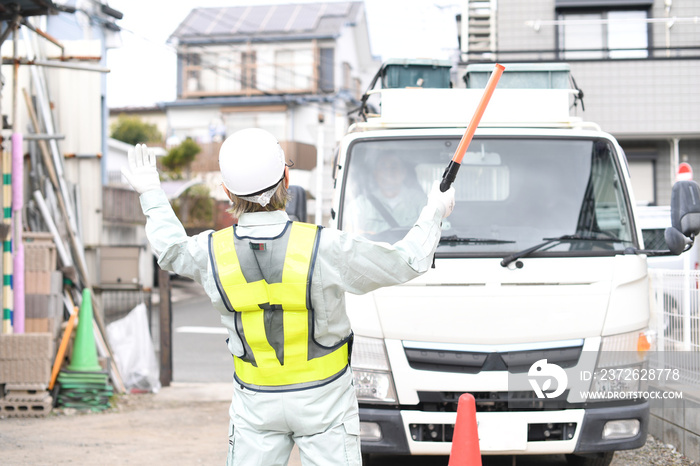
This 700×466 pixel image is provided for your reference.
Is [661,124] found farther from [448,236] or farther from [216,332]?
[448,236]

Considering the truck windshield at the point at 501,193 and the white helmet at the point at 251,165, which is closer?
the white helmet at the point at 251,165

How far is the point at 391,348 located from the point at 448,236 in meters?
0.79

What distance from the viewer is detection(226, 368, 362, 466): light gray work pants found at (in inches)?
108

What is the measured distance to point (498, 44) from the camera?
14422 mm

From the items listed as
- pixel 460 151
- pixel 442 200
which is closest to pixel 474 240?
pixel 460 151

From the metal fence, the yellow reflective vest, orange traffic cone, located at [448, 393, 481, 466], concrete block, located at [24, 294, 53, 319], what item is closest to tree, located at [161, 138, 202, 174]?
concrete block, located at [24, 294, 53, 319]

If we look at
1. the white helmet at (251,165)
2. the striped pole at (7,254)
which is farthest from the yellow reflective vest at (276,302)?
the striped pole at (7,254)

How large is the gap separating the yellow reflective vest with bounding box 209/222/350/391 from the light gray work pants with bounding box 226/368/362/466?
0.15 feet

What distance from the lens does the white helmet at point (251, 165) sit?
109 inches

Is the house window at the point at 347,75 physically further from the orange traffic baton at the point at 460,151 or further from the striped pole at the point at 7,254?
the orange traffic baton at the point at 460,151

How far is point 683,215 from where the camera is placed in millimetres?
4387

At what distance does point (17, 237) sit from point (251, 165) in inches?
237

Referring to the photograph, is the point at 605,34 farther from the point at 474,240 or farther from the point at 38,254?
the point at 474,240

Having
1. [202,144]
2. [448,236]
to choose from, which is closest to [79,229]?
[448,236]
